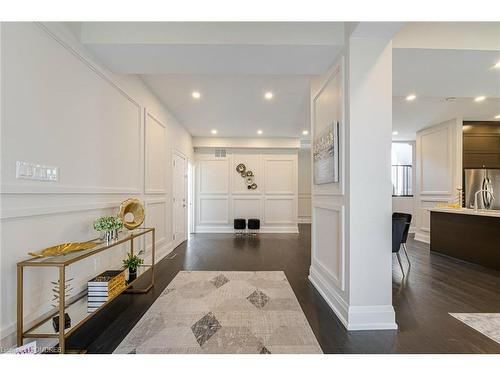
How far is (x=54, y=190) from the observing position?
1788 millimetres

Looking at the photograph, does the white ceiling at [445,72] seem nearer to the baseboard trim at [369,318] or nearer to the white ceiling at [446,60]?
the white ceiling at [446,60]

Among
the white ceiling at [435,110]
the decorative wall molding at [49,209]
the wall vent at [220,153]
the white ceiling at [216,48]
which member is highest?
the white ceiling at [435,110]

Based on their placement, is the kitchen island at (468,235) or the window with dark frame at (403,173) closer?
the kitchen island at (468,235)

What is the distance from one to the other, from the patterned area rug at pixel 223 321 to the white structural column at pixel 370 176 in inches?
24.8

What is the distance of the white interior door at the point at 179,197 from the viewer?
5.04 m

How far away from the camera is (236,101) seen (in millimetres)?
4062

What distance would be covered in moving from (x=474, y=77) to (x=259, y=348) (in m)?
3.97

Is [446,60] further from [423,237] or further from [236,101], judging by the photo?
[423,237]

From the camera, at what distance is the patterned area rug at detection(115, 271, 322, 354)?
173 centimetres

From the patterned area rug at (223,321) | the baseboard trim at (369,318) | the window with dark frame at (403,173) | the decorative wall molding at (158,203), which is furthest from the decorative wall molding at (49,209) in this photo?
the window with dark frame at (403,173)

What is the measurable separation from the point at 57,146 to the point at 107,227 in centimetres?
79

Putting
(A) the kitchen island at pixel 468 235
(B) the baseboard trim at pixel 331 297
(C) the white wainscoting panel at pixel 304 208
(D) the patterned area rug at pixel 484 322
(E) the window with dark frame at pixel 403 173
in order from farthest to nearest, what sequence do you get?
(C) the white wainscoting panel at pixel 304 208 < (E) the window with dark frame at pixel 403 173 < (A) the kitchen island at pixel 468 235 < (B) the baseboard trim at pixel 331 297 < (D) the patterned area rug at pixel 484 322
